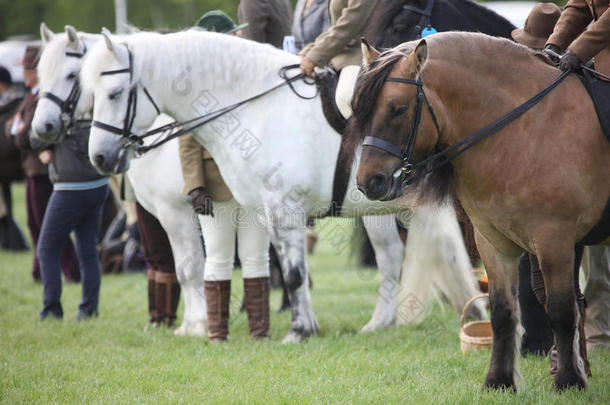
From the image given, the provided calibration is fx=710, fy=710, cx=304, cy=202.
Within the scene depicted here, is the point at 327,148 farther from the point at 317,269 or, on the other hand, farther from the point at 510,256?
the point at 317,269

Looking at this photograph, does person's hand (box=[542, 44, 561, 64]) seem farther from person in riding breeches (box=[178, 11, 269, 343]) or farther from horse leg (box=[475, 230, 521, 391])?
person in riding breeches (box=[178, 11, 269, 343])

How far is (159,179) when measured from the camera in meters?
6.14

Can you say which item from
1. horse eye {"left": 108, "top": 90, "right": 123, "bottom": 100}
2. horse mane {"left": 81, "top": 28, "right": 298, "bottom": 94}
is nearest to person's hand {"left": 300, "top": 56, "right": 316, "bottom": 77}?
horse mane {"left": 81, "top": 28, "right": 298, "bottom": 94}

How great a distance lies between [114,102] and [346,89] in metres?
1.72

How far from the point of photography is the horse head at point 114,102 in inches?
206

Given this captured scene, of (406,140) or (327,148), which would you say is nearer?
(406,140)

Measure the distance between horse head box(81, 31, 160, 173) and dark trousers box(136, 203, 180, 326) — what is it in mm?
1493

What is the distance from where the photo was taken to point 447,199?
3.94 meters

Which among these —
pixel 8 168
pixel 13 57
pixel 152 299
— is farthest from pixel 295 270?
pixel 13 57

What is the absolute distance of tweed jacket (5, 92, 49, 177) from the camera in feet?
24.5

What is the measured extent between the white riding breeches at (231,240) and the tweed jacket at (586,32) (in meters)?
2.79

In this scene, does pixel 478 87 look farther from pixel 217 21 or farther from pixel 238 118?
pixel 217 21

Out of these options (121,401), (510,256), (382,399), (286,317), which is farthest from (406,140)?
(286,317)

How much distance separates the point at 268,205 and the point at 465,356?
177 centimetres
